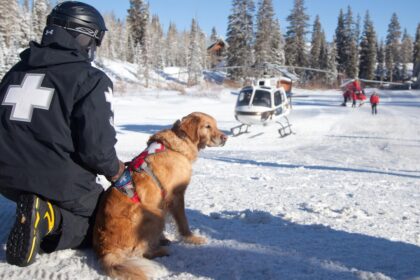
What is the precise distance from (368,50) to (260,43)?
88.2ft

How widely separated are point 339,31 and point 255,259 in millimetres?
80094

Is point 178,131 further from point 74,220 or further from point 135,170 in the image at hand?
point 74,220

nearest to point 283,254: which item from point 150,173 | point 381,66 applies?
point 150,173

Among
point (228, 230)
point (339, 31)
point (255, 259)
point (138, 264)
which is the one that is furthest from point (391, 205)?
point (339, 31)

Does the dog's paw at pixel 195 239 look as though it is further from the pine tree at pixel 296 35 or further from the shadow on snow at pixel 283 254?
the pine tree at pixel 296 35

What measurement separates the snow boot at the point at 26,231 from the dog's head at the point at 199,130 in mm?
1589

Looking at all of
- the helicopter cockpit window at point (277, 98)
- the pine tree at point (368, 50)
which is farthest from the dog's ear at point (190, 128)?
the pine tree at point (368, 50)

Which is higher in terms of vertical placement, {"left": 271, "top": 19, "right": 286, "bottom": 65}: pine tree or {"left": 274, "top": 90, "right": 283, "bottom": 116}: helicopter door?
{"left": 271, "top": 19, "right": 286, "bottom": 65}: pine tree

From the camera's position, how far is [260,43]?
58.3m

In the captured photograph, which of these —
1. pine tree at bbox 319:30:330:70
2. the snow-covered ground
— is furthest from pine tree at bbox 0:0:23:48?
pine tree at bbox 319:30:330:70

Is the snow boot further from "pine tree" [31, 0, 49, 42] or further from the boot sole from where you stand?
"pine tree" [31, 0, 49, 42]

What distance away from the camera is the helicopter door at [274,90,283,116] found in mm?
19000

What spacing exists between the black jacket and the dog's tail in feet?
1.88

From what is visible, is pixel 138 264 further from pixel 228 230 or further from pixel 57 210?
pixel 228 230
